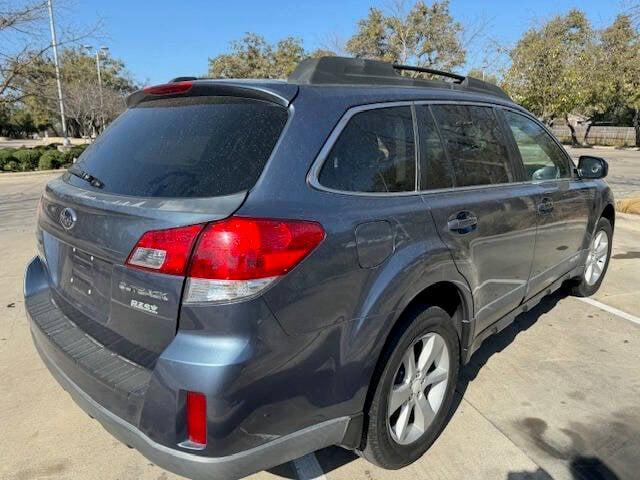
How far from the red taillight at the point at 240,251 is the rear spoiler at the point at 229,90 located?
56 cm

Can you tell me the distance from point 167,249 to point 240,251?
0.26m

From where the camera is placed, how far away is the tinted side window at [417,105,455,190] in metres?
2.45

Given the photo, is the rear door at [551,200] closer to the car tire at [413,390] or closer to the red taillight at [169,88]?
the car tire at [413,390]

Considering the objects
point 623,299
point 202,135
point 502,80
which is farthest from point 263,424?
point 502,80

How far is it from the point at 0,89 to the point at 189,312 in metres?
17.5

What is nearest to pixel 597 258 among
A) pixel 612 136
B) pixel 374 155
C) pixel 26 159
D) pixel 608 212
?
pixel 608 212

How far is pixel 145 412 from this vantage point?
175 cm

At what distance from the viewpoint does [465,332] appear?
273 centimetres

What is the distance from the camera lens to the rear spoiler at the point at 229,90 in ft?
6.57

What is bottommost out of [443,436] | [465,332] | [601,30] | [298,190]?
[443,436]

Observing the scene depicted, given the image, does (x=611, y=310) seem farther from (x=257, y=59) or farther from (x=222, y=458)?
(x=257, y=59)

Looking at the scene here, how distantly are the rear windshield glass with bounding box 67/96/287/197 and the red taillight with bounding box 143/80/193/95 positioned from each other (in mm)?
42

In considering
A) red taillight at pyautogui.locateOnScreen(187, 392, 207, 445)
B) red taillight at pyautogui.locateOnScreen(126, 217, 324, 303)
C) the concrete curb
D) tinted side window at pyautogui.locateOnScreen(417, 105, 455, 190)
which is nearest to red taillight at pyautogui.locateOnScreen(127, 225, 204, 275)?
red taillight at pyautogui.locateOnScreen(126, 217, 324, 303)

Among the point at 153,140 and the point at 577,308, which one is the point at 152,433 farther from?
the point at 577,308
